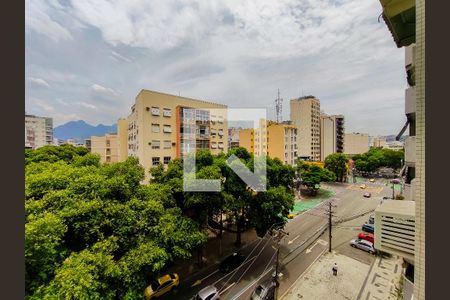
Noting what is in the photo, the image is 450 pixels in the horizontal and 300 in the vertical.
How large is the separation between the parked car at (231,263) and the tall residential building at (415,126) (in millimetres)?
9127

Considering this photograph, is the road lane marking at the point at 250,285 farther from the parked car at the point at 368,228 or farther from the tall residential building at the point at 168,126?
the tall residential building at the point at 168,126

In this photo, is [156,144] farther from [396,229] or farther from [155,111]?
[396,229]

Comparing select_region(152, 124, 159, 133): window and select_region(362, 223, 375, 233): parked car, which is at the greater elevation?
select_region(152, 124, 159, 133): window

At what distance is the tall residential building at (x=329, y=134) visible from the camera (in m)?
55.6

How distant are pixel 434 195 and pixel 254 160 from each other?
31.6ft

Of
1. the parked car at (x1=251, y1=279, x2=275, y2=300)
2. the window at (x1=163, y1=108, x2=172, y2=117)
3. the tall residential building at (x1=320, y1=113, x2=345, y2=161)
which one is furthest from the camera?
the tall residential building at (x1=320, y1=113, x2=345, y2=161)

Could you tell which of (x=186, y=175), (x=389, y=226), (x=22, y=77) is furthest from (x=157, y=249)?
(x=389, y=226)

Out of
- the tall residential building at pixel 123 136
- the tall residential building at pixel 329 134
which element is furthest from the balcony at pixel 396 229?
the tall residential building at pixel 329 134

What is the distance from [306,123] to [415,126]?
2023 inches

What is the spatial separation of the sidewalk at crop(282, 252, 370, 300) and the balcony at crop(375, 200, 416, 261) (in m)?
7.08

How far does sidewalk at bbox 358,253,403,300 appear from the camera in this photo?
11.0 metres

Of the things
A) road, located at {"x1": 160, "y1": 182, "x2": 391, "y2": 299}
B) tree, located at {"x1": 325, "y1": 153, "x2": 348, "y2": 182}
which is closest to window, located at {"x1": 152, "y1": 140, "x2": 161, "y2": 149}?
road, located at {"x1": 160, "y1": 182, "x2": 391, "y2": 299}

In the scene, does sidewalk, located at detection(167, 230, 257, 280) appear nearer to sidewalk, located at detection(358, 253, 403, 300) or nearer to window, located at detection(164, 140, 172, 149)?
sidewalk, located at detection(358, 253, 403, 300)

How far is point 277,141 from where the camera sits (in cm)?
3956
